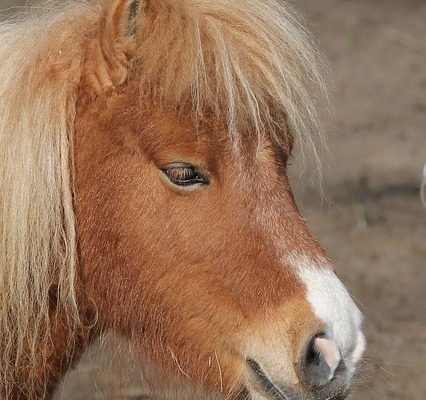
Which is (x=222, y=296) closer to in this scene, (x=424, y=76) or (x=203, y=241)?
(x=203, y=241)

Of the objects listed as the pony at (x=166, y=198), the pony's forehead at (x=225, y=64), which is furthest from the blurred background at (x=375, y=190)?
the pony's forehead at (x=225, y=64)

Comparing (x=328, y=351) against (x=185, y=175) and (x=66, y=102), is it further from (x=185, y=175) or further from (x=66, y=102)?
(x=66, y=102)

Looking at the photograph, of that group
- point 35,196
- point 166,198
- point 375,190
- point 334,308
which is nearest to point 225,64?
point 166,198

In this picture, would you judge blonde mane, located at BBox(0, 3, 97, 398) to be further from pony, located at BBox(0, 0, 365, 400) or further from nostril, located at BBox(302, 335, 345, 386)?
nostril, located at BBox(302, 335, 345, 386)

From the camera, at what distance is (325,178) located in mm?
7730

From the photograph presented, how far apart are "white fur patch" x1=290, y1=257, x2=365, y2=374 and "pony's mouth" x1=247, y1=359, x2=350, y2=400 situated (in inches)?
3.7

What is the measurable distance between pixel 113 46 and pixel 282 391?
1.24m

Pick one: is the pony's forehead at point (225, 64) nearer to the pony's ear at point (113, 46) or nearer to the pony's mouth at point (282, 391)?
the pony's ear at point (113, 46)

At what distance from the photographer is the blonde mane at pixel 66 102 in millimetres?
3234

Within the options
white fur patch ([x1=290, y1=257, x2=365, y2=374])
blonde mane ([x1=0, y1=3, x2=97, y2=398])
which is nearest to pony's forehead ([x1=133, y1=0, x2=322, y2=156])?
blonde mane ([x1=0, y1=3, x2=97, y2=398])

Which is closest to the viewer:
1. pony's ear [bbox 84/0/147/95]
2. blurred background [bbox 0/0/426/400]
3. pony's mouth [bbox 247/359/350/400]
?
pony's mouth [bbox 247/359/350/400]

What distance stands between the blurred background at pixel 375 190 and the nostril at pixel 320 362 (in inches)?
9.1

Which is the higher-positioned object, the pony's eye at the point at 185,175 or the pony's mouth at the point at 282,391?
the pony's eye at the point at 185,175

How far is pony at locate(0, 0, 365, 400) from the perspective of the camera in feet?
10.3
